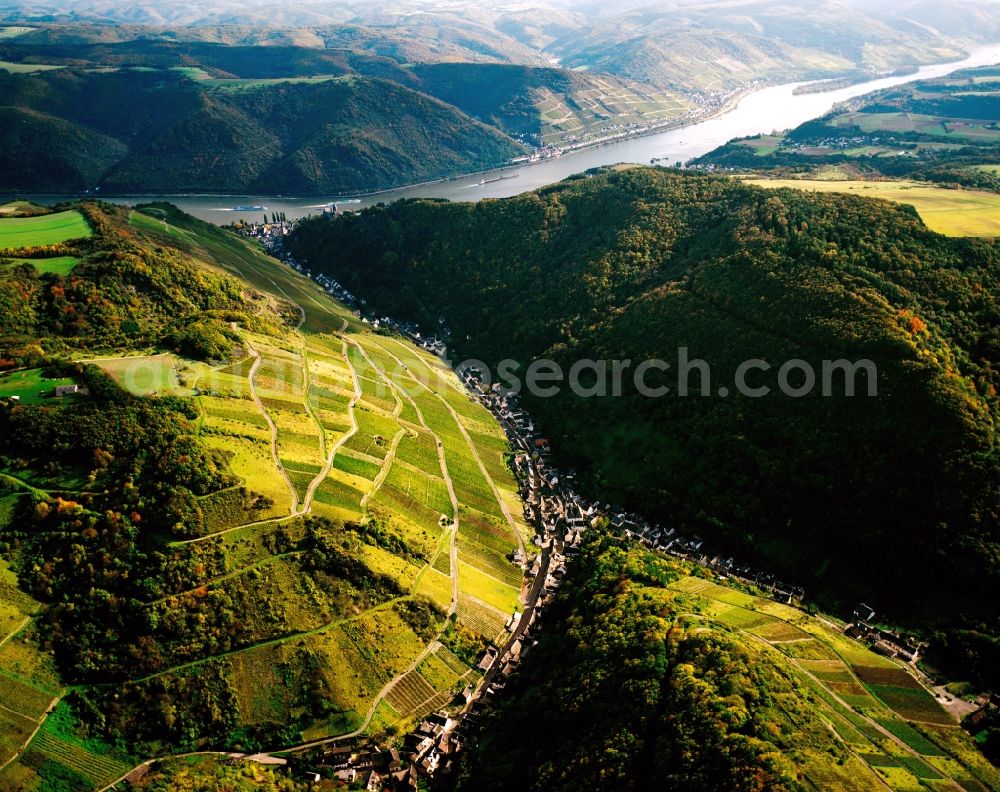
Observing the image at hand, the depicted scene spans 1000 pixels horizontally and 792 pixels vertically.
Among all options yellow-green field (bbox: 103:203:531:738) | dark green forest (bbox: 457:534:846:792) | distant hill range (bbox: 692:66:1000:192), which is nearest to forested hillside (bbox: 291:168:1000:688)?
yellow-green field (bbox: 103:203:531:738)

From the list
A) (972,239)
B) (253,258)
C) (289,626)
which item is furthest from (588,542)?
(253,258)

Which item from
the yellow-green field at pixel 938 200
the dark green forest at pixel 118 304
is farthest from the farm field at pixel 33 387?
the yellow-green field at pixel 938 200

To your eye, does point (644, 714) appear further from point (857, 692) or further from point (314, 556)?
point (314, 556)

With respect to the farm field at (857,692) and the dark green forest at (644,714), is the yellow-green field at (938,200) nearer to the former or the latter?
the farm field at (857,692)

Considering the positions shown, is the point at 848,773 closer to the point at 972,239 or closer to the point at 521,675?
the point at 521,675

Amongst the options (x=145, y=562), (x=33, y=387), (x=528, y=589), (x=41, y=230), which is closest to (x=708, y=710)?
(x=528, y=589)

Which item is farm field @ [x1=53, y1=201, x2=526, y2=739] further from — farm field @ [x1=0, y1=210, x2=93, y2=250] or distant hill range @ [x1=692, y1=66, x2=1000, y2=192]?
distant hill range @ [x1=692, y1=66, x2=1000, y2=192]
